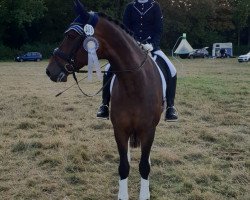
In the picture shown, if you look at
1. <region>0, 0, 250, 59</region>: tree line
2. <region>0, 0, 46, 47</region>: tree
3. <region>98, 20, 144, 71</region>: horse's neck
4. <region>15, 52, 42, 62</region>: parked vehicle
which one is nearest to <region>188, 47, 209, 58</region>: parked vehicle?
<region>0, 0, 250, 59</region>: tree line

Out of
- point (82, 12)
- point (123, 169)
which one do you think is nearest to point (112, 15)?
point (123, 169)

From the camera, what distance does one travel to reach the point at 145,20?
6.30m

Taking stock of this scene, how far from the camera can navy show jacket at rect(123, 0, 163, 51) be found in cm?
627

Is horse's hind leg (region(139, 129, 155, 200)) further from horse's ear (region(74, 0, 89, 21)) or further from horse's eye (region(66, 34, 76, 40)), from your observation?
horse's ear (region(74, 0, 89, 21))

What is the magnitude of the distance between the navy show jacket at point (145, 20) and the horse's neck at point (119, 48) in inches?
42.6

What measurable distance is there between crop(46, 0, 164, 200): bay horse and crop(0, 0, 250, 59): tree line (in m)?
46.8

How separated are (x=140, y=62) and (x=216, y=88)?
1298 centimetres

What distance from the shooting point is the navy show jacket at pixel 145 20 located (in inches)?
247

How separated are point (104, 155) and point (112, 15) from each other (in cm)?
4685

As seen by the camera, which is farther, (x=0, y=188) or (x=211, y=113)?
(x=211, y=113)

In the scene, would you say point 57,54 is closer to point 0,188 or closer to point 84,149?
point 0,188

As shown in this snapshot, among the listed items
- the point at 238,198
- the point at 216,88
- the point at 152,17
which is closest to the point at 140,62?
the point at 152,17

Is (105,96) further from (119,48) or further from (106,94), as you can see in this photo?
(119,48)

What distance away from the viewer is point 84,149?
795 centimetres
